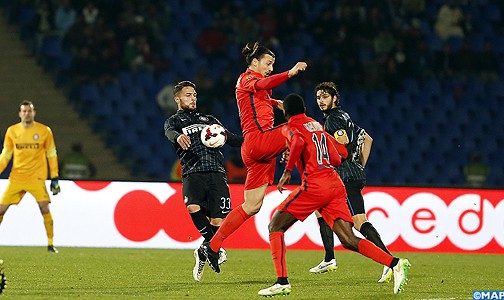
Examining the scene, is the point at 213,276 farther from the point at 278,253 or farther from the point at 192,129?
the point at 278,253

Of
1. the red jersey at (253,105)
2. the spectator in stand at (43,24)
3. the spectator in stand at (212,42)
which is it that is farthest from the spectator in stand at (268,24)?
the red jersey at (253,105)

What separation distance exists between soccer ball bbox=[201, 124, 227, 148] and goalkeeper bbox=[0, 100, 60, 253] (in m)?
3.94

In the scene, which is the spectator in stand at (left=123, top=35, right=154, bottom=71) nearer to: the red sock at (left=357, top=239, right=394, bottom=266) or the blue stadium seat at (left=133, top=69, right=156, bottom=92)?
the blue stadium seat at (left=133, top=69, right=156, bottom=92)

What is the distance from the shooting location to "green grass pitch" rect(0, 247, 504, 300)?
738 centimetres

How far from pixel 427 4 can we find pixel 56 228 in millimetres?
9404

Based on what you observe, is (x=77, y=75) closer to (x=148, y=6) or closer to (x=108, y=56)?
(x=108, y=56)

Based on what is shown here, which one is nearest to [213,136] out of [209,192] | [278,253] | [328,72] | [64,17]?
[209,192]

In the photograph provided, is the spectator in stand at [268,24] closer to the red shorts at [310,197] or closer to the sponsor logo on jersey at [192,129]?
the sponsor logo on jersey at [192,129]

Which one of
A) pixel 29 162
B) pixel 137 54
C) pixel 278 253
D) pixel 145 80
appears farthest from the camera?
pixel 137 54

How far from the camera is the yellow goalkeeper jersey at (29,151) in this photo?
11.9m

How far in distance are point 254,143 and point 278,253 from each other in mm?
1256

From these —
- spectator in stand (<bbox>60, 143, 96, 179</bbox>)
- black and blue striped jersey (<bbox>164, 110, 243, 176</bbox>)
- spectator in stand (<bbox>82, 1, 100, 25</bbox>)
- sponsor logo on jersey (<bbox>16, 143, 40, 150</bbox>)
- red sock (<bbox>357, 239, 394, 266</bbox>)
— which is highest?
spectator in stand (<bbox>82, 1, 100, 25</bbox>)

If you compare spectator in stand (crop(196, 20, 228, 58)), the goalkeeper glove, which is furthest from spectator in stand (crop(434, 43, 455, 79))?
the goalkeeper glove

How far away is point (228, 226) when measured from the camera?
26.1 ft
